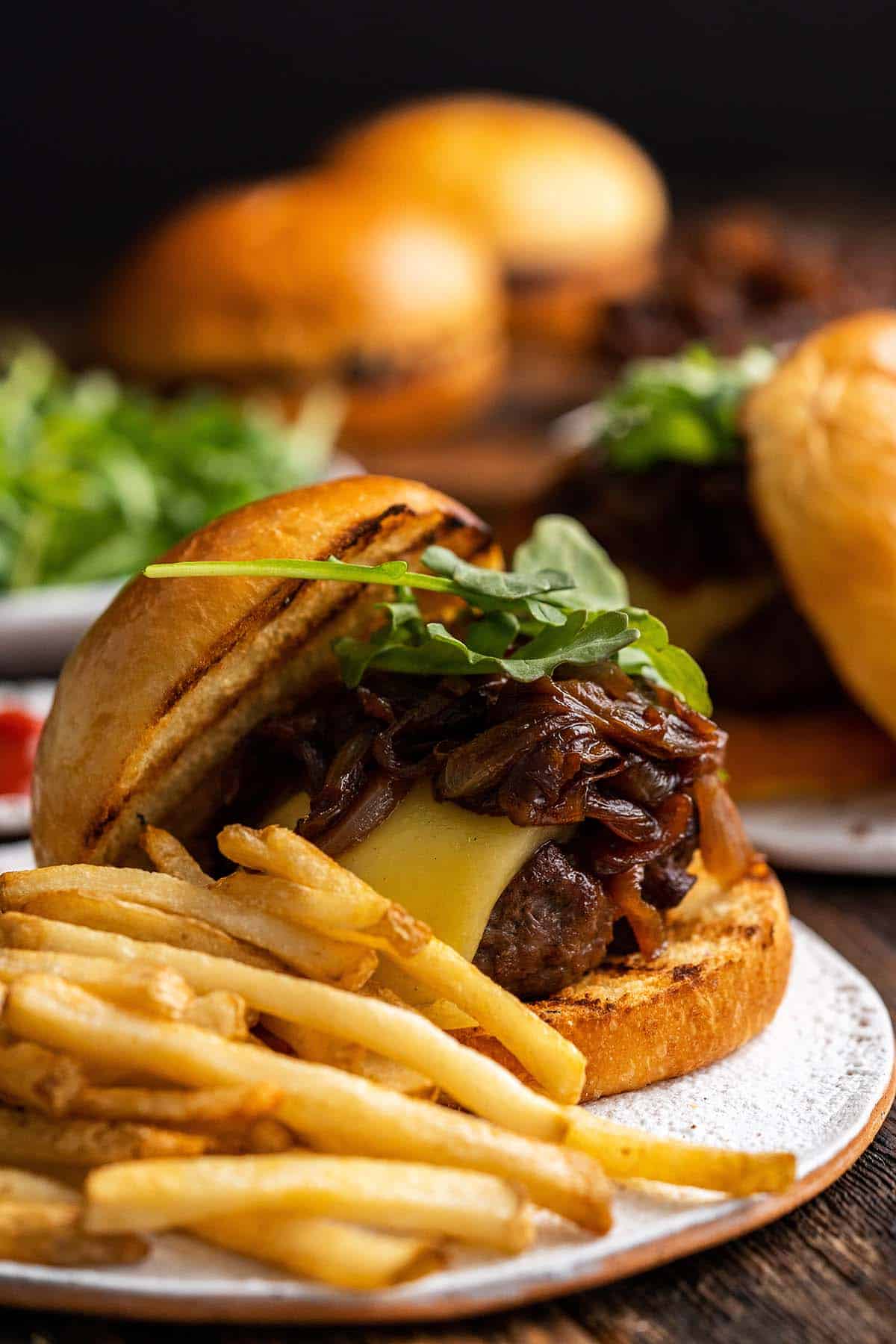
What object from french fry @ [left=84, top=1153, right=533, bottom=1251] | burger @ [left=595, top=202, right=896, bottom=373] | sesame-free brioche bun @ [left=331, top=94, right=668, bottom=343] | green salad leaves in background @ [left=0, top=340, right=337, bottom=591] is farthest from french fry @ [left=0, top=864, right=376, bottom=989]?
sesame-free brioche bun @ [left=331, top=94, right=668, bottom=343]

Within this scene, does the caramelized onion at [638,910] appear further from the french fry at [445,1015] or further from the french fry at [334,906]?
the french fry at [334,906]

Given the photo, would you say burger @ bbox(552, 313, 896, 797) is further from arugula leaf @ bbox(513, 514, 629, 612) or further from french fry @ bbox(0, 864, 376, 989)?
french fry @ bbox(0, 864, 376, 989)

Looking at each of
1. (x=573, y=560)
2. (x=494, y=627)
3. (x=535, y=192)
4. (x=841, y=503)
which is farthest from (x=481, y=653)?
(x=535, y=192)

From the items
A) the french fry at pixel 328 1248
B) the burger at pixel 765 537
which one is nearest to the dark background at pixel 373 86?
the burger at pixel 765 537

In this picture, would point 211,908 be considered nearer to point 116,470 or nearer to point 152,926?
point 152,926

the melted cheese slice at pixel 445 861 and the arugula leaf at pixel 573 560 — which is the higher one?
the arugula leaf at pixel 573 560
